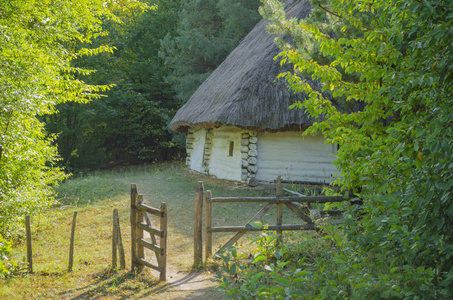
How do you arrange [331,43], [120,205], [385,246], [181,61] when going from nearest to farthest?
1. [385,246]
2. [331,43]
3. [120,205]
4. [181,61]

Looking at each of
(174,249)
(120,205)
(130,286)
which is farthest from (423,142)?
(120,205)

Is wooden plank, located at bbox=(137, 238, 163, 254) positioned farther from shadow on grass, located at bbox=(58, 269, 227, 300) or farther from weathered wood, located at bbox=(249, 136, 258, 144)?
weathered wood, located at bbox=(249, 136, 258, 144)

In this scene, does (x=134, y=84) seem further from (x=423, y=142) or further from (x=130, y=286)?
(x=423, y=142)

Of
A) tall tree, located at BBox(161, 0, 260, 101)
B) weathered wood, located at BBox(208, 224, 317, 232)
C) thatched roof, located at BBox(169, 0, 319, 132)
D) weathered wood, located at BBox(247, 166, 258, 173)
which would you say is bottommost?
weathered wood, located at BBox(208, 224, 317, 232)

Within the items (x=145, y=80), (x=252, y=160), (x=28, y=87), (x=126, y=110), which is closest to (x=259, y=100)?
(x=252, y=160)

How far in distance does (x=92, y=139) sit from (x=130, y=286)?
56.8 ft

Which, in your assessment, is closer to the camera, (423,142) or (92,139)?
(423,142)

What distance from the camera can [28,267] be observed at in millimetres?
5879

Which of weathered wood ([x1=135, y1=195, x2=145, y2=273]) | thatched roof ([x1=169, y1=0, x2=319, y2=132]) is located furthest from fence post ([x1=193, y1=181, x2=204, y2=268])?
thatched roof ([x1=169, y1=0, x2=319, y2=132])

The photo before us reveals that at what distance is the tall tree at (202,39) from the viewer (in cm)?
1930

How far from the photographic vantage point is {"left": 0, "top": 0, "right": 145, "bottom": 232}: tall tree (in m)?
6.09

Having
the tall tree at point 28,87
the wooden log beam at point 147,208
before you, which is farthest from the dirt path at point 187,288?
the tall tree at point 28,87

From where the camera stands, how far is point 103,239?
309 inches

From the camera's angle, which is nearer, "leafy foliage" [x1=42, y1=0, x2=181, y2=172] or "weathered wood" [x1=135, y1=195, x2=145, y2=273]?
Result: "weathered wood" [x1=135, y1=195, x2=145, y2=273]
